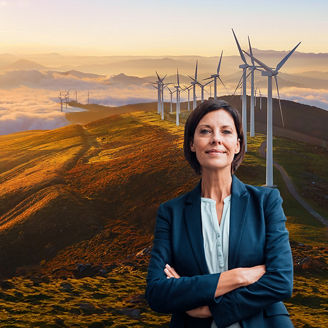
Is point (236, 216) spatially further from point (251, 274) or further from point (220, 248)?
point (251, 274)

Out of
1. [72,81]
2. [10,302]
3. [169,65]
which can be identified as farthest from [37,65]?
[10,302]

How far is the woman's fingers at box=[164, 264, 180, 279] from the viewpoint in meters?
3.75

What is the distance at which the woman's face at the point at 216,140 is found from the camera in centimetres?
371

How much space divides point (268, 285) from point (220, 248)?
1.35 feet

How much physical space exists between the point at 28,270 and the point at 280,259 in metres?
26.9

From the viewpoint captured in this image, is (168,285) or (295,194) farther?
(295,194)

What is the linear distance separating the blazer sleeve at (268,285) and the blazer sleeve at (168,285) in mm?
130

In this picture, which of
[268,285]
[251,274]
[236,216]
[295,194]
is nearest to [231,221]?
[236,216]

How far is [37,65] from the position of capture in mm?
58938

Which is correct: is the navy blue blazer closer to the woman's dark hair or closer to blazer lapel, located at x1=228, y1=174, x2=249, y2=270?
blazer lapel, located at x1=228, y1=174, x2=249, y2=270

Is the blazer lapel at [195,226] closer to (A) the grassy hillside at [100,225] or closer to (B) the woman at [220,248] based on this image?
(B) the woman at [220,248]

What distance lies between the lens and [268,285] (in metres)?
3.63

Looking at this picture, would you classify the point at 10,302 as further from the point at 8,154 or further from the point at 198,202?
the point at 8,154

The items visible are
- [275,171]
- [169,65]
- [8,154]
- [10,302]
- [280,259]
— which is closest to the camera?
[280,259]
